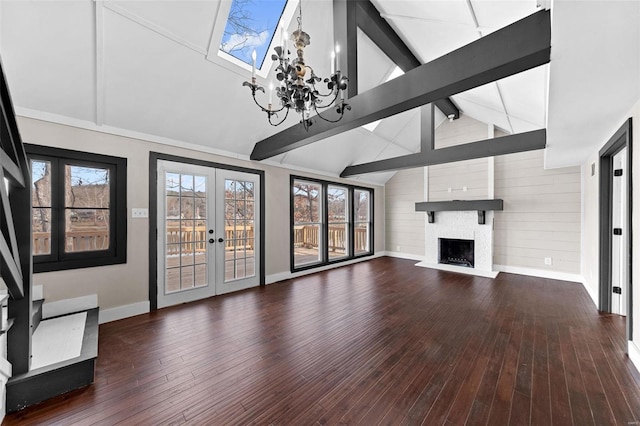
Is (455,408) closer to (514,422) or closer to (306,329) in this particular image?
(514,422)

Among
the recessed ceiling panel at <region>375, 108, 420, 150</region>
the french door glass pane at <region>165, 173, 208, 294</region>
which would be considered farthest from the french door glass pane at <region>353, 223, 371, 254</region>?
the french door glass pane at <region>165, 173, 208, 294</region>

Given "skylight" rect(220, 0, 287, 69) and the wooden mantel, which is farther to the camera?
the wooden mantel

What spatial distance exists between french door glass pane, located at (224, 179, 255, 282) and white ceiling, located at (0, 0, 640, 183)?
0.73 m

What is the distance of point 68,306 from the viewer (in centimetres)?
289

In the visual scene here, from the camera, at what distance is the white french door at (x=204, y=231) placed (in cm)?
367

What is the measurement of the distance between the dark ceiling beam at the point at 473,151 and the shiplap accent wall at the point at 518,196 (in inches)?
79.6

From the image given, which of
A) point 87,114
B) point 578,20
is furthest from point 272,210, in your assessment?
point 578,20

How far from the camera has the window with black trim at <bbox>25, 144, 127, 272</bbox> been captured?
2773 mm

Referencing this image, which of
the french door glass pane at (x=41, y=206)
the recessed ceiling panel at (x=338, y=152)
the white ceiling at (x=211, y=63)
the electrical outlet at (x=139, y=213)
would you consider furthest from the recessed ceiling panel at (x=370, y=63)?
the french door glass pane at (x=41, y=206)

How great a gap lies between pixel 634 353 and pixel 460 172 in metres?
4.84

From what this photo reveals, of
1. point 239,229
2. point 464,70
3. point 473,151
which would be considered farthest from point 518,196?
point 239,229

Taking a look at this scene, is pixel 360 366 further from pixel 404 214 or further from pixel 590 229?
pixel 404 214

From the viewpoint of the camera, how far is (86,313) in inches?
113

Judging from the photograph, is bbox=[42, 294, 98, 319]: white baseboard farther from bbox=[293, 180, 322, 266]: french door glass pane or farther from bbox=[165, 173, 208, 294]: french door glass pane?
bbox=[293, 180, 322, 266]: french door glass pane
